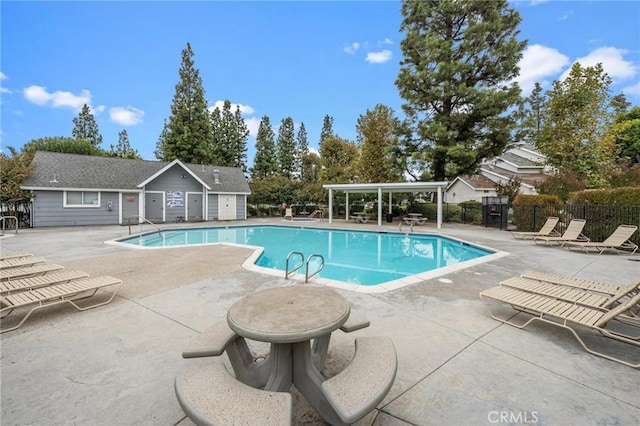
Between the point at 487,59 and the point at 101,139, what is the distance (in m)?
50.4

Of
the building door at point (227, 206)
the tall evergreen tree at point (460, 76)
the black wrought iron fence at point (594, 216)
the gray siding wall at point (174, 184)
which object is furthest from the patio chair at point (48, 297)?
the tall evergreen tree at point (460, 76)

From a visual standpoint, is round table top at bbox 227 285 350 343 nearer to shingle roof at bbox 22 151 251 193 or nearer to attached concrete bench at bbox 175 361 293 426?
attached concrete bench at bbox 175 361 293 426

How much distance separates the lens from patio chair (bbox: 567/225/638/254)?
8.45m

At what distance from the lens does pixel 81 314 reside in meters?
3.84

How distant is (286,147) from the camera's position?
1510 inches

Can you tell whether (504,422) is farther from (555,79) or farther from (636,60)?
(636,60)

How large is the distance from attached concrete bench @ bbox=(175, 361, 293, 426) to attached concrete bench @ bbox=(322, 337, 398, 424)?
28cm

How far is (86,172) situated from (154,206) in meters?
3.99

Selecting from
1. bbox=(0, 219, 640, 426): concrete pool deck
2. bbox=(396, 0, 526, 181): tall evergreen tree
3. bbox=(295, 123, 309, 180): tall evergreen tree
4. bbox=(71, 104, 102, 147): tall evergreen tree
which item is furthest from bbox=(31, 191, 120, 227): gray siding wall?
bbox=(71, 104, 102, 147): tall evergreen tree

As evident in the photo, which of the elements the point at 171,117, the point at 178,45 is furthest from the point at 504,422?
the point at 178,45

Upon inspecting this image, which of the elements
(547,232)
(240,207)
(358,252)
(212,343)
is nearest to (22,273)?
(212,343)

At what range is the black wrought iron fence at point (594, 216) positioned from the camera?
9.39 meters

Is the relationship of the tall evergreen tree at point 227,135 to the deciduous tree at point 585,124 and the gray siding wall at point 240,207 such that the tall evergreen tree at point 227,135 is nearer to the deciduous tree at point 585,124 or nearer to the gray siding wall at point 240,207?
the gray siding wall at point 240,207

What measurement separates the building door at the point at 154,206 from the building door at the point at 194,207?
68.3 inches
